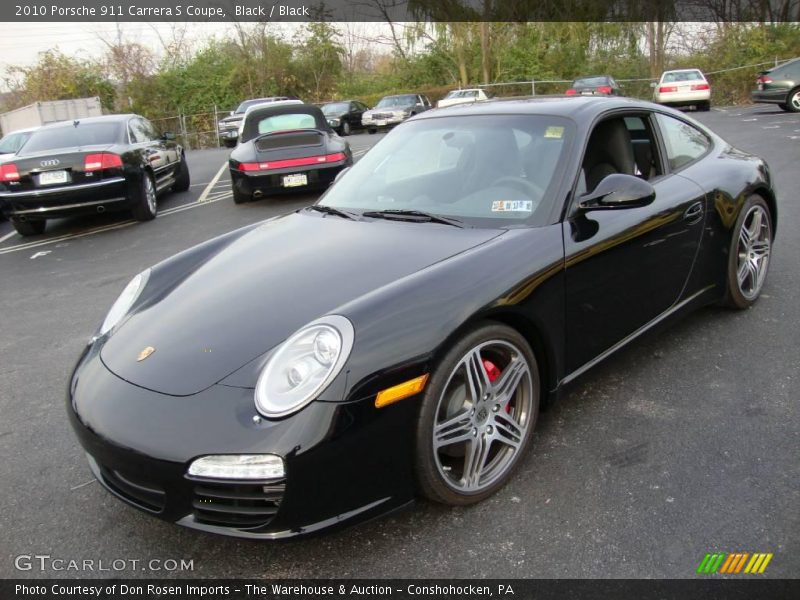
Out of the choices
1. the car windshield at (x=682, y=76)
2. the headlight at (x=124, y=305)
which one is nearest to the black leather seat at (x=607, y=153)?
the headlight at (x=124, y=305)

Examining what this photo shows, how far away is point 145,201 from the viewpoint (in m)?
9.09

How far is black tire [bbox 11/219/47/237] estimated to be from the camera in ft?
28.8

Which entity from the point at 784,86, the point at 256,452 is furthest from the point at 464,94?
the point at 256,452

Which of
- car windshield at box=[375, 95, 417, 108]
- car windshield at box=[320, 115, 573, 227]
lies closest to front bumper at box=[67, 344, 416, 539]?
car windshield at box=[320, 115, 573, 227]

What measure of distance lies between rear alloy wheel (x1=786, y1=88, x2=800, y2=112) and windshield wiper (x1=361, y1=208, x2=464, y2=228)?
61.4 ft

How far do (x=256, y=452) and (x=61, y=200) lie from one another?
7.48 m

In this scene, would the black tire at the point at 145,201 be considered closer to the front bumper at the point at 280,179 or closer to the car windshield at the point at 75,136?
the car windshield at the point at 75,136

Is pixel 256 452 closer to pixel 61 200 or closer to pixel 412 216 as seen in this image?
pixel 412 216

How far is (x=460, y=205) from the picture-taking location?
3078 millimetres

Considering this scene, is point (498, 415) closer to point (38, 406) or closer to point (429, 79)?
point (38, 406)

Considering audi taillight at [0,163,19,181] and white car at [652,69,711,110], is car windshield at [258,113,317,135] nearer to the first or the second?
audi taillight at [0,163,19,181]

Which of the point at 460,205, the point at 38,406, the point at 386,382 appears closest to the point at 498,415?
the point at 386,382

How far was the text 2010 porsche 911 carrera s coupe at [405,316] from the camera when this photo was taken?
2.04 m

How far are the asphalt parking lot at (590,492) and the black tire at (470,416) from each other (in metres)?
0.11
